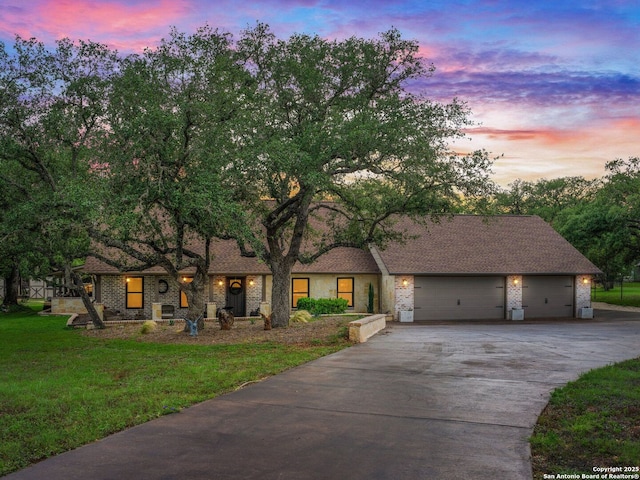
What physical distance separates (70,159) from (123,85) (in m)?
6.05

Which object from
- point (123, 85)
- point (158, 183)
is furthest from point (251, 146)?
point (123, 85)

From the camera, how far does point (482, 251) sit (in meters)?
32.1

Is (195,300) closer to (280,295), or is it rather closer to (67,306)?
(280,295)

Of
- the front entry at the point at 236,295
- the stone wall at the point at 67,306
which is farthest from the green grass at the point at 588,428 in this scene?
the stone wall at the point at 67,306

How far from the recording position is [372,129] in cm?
1806

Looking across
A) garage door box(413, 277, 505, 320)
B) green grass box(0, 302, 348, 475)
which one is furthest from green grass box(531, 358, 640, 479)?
garage door box(413, 277, 505, 320)

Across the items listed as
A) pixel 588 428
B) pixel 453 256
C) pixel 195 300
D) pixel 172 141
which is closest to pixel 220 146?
pixel 172 141

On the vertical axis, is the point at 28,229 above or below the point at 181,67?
below

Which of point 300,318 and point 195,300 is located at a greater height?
point 195,300

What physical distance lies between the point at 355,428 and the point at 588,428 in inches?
135

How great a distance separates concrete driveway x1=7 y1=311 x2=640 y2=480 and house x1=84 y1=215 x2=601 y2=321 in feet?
48.9

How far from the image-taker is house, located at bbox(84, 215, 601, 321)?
2970 cm

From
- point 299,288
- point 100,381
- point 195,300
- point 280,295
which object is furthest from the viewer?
point 299,288

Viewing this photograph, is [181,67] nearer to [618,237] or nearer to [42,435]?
[42,435]
